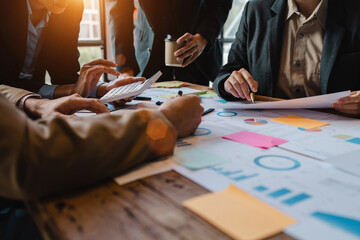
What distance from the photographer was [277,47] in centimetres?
150

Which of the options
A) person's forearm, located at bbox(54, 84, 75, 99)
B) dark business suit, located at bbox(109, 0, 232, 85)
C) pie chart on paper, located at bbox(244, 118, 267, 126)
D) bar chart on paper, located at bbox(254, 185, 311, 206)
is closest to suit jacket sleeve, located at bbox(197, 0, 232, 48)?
dark business suit, located at bbox(109, 0, 232, 85)

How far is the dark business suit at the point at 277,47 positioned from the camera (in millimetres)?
1322

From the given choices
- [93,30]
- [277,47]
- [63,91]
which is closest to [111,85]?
[63,91]

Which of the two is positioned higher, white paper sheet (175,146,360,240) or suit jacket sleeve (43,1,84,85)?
suit jacket sleeve (43,1,84,85)

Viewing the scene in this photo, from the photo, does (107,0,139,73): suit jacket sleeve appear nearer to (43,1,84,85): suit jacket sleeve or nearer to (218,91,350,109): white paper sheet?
(43,1,84,85): suit jacket sleeve

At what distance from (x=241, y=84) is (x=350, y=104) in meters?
0.41

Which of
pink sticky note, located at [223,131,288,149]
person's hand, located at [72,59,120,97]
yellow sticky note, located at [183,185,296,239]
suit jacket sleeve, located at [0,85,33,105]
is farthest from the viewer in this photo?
person's hand, located at [72,59,120,97]

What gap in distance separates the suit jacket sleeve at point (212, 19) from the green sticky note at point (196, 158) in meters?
1.43

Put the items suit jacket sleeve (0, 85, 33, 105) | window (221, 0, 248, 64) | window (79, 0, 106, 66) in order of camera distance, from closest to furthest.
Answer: suit jacket sleeve (0, 85, 33, 105), window (79, 0, 106, 66), window (221, 0, 248, 64)

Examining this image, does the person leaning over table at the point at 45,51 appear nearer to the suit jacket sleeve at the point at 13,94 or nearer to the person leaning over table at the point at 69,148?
the suit jacket sleeve at the point at 13,94

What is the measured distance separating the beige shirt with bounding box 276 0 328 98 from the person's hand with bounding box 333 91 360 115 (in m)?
0.39

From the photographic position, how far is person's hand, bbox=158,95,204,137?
769 mm

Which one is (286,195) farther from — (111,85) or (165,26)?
(165,26)

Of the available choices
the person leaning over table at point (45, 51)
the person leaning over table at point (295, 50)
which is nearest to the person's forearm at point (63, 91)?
the person leaning over table at point (45, 51)
